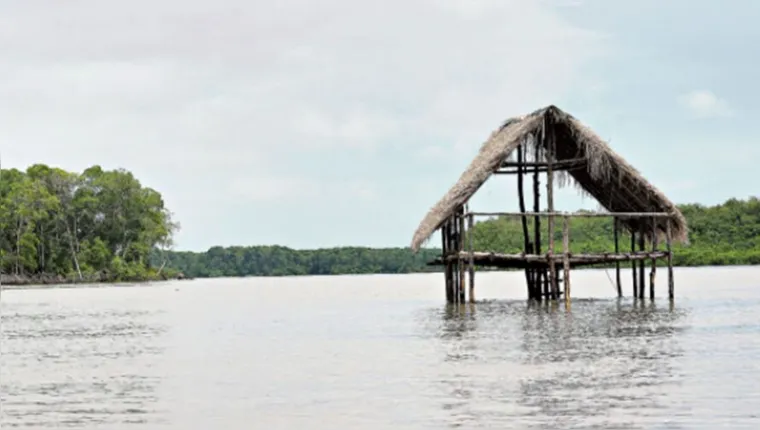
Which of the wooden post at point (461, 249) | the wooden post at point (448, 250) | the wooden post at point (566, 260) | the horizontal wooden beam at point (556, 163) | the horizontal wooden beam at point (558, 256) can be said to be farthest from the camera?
the wooden post at point (448, 250)

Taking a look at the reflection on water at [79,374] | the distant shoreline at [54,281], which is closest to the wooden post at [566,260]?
the reflection on water at [79,374]

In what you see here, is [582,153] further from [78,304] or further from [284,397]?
[78,304]

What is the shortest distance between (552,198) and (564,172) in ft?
4.76

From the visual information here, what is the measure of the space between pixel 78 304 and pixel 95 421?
33.9 metres

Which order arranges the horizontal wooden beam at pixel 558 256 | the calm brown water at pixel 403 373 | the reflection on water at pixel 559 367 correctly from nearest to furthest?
the reflection on water at pixel 559 367, the calm brown water at pixel 403 373, the horizontal wooden beam at pixel 558 256

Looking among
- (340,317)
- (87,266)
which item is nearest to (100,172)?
(87,266)

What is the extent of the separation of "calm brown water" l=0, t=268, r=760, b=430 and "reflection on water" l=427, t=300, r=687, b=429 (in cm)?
3

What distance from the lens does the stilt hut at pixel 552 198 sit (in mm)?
29203

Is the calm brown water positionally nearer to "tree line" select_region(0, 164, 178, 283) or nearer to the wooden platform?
the wooden platform

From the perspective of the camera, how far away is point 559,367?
15.4 metres

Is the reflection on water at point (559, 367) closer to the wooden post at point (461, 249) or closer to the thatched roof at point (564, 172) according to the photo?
the wooden post at point (461, 249)

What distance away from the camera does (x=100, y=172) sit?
8419 centimetres

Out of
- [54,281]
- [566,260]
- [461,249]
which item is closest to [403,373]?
[461,249]

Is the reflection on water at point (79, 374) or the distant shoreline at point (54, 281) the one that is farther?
the distant shoreline at point (54, 281)
